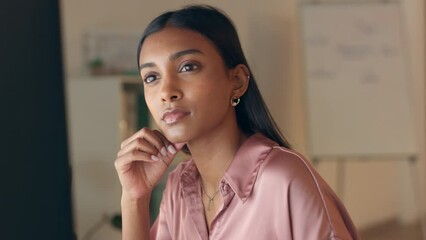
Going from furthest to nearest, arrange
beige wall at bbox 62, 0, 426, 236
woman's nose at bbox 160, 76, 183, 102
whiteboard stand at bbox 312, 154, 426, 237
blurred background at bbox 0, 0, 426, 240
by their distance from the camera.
Answer: whiteboard stand at bbox 312, 154, 426, 237
beige wall at bbox 62, 0, 426, 236
woman's nose at bbox 160, 76, 183, 102
blurred background at bbox 0, 0, 426, 240

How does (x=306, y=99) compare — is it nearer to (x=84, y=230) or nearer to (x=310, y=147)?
(x=310, y=147)

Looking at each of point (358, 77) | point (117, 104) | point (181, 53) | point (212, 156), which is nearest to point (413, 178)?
point (358, 77)

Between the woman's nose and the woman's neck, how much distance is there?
8cm

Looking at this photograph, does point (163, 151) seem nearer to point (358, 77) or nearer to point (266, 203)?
point (266, 203)

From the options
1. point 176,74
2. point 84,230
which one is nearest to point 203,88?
point 176,74

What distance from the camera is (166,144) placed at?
61 centimetres

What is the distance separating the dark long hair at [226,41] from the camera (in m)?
0.55

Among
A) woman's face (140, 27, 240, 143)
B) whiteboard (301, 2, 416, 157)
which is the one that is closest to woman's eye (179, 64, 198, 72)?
woman's face (140, 27, 240, 143)

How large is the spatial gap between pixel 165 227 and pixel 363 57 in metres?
1.59

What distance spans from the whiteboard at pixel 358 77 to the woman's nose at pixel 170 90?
1.58m

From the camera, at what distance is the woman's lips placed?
529 mm

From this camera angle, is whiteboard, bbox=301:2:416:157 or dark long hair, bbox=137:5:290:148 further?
whiteboard, bbox=301:2:416:157

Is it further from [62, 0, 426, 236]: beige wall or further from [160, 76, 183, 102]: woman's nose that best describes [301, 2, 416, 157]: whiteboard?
[160, 76, 183, 102]: woman's nose

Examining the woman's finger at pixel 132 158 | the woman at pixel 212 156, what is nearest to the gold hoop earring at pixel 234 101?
the woman at pixel 212 156
